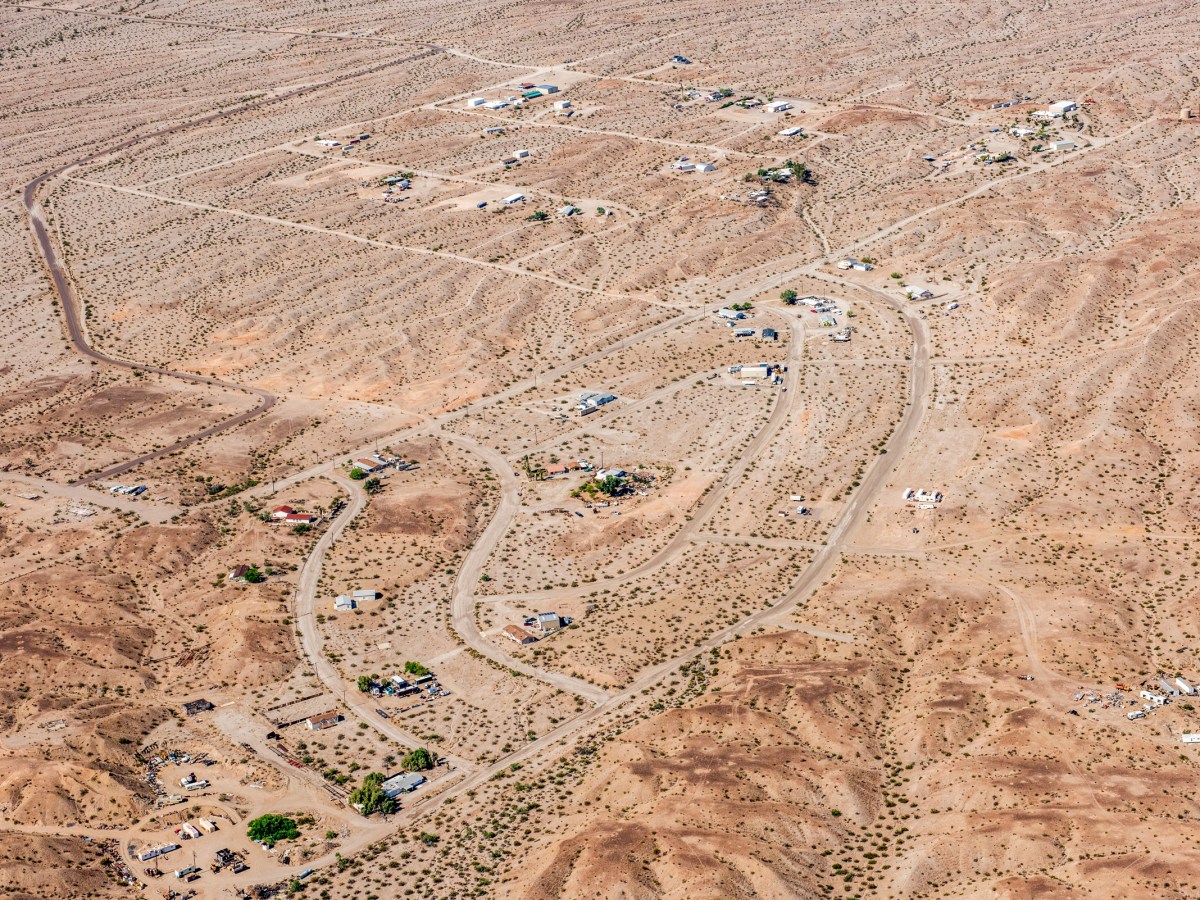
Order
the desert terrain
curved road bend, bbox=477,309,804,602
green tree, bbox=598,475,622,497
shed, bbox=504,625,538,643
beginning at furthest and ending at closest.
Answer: green tree, bbox=598,475,622,497 < curved road bend, bbox=477,309,804,602 < shed, bbox=504,625,538,643 < the desert terrain

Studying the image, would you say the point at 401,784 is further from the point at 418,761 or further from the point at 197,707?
the point at 197,707

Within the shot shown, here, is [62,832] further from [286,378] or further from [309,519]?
[286,378]

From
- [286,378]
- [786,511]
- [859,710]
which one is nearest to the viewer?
[859,710]

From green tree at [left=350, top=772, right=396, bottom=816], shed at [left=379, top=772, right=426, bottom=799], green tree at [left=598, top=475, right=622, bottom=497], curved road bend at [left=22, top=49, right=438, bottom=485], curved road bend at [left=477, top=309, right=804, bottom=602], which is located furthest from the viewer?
curved road bend at [left=22, top=49, right=438, bottom=485]

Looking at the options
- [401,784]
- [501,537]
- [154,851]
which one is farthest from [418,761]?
[501,537]

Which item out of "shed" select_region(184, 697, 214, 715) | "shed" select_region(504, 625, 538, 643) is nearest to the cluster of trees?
"shed" select_region(504, 625, 538, 643)

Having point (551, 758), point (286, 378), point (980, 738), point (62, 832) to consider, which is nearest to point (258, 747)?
point (62, 832)

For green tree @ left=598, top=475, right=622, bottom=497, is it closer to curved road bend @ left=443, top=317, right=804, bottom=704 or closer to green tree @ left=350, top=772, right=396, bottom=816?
curved road bend @ left=443, top=317, right=804, bottom=704
